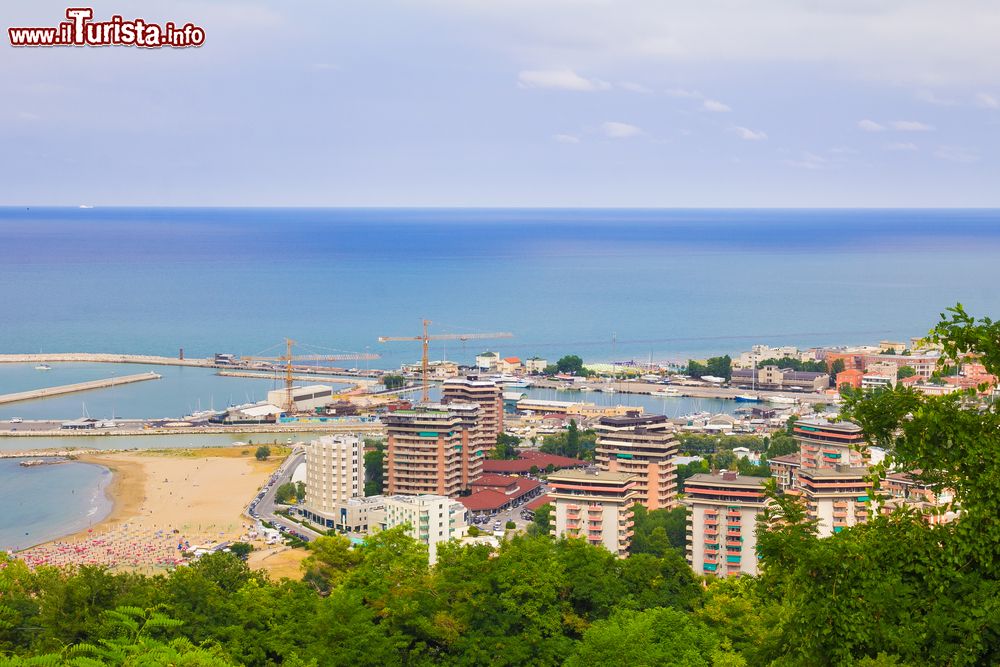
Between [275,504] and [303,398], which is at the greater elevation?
[303,398]

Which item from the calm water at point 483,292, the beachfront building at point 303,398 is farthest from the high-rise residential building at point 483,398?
the calm water at point 483,292

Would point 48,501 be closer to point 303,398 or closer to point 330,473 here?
point 330,473

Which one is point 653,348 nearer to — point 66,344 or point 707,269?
point 66,344

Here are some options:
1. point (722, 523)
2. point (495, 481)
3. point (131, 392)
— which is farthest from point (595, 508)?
point (131, 392)

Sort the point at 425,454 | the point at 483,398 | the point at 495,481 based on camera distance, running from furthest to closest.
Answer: the point at 483,398
the point at 495,481
the point at 425,454

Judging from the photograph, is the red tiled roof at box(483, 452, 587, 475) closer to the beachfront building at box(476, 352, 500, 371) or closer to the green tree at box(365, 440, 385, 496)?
the green tree at box(365, 440, 385, 496)

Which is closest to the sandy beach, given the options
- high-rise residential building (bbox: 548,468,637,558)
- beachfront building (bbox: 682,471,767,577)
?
high-rise residential building (bbox: 548,468,637,558)

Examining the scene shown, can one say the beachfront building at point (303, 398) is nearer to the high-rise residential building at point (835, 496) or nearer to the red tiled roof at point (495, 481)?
the red tiled roof at point (495, 481)
